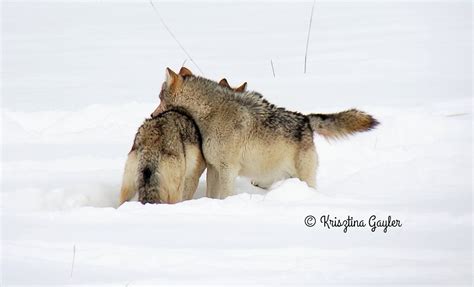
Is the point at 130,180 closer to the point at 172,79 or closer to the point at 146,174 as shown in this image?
the point at 146,174

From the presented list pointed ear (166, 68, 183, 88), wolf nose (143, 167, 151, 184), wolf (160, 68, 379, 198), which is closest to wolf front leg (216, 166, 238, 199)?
wolf (160, 68, 379, 198)

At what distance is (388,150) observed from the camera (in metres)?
9.19

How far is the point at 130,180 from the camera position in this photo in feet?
25.2

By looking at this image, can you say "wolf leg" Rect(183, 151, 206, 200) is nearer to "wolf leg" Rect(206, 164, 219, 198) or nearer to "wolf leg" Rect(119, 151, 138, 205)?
"wolf leg" Rect(206, 164, 219, 198)

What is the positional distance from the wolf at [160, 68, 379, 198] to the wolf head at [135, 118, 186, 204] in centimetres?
46

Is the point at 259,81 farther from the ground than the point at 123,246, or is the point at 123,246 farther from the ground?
the point at 259,81

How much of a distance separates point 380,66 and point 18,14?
9.08m

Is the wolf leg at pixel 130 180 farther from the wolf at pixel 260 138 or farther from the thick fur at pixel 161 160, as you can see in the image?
the wolf at pixel 260 138

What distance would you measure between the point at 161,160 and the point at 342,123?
175 cm

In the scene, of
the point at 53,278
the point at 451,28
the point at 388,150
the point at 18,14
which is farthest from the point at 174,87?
the point at 18,14

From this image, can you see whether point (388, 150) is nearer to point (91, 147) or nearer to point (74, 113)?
point (91, 147)

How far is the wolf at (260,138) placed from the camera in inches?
313

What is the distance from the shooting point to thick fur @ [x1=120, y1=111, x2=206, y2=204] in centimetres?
754

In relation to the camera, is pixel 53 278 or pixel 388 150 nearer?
pixel 53 278
